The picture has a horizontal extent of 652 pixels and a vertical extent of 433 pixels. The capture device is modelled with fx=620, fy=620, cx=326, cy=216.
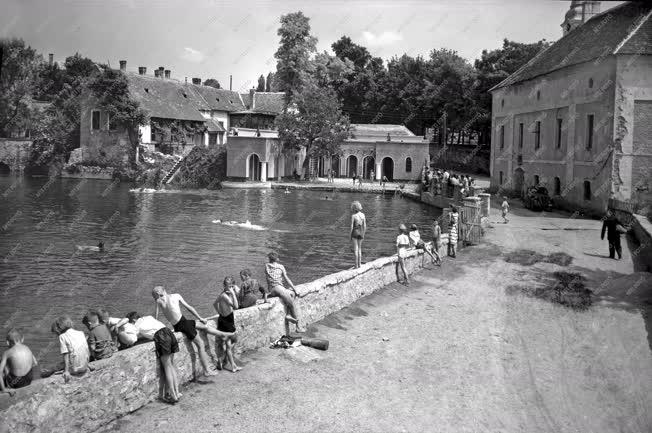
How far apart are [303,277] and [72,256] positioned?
10.6 meters

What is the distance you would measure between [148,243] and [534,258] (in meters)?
17.9

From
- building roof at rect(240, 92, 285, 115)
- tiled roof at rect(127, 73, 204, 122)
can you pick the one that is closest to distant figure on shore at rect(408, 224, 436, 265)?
tiled roof at rect(127, 73, 204, 122)

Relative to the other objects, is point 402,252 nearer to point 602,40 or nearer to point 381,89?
point 602,40

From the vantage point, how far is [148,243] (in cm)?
2991

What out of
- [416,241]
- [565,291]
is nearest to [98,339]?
[416,241]

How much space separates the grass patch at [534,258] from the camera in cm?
2113

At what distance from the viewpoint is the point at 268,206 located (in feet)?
150

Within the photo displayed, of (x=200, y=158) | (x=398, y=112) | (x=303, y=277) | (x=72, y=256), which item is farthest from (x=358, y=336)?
(x=398, y=112)

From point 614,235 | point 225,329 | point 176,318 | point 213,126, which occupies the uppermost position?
point 213,126

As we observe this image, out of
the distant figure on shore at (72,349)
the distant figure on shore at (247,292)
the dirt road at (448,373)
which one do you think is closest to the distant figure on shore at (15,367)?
the distant figure on shore at (72,349)

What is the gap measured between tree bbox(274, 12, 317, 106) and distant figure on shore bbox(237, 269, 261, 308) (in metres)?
56.0

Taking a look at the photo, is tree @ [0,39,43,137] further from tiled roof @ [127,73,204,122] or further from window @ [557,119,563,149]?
window @ [557,119,563,149]

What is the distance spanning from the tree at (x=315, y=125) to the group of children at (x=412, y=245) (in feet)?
133

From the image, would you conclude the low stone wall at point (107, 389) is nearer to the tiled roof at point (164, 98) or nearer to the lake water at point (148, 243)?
the lake water at point (148, 243)
